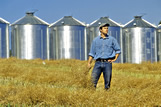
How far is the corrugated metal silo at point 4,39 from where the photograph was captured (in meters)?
33.8

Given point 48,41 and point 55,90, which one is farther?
point 48,41

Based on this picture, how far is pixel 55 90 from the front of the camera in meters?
7.04

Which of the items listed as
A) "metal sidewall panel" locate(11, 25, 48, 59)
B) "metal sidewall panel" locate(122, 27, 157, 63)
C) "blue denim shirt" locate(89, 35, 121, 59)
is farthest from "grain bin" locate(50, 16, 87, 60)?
"blue denim shirt" locate(89, 35, 121, 59)

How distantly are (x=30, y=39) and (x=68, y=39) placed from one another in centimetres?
394

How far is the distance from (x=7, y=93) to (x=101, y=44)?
2.55 m

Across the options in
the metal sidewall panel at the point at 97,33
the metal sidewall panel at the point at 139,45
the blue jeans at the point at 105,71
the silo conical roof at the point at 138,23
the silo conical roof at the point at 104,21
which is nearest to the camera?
the blue jeans at the point at 105,71

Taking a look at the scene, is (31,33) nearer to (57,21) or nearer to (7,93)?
(57,21)

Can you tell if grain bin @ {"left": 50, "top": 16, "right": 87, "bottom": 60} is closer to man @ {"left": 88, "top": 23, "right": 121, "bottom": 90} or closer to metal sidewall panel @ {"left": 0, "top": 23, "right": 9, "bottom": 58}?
metal sidewall panel @ {"left": 0, "top": 23, "right": 9, "bottom": 58}

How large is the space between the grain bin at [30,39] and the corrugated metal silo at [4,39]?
3.80 ft

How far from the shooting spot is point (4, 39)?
112ft

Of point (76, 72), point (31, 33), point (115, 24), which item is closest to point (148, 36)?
point (115, 24)

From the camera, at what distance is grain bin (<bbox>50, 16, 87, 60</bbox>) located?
3577 cm

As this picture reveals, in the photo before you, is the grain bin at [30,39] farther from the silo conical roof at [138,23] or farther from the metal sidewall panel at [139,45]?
the silo conical roof at [138,23]

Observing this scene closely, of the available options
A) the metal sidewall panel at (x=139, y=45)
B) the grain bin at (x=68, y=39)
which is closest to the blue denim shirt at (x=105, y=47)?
the grain bin at (x=68, y=39)
